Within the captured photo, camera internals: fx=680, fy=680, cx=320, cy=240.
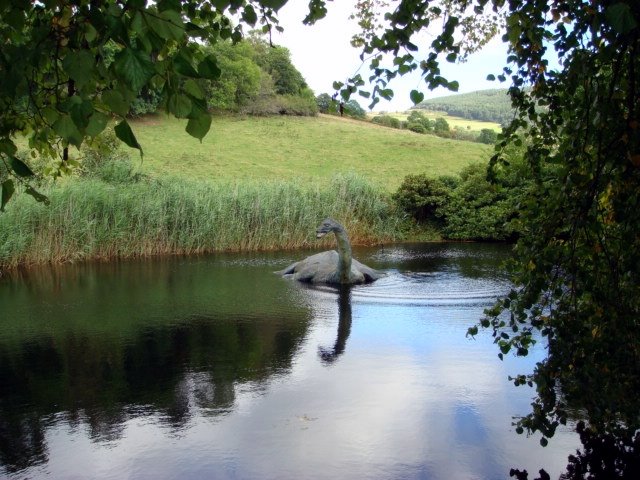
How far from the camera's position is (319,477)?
15.2ft

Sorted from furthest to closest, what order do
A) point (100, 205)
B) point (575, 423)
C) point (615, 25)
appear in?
1. point (100, 205)
2. point (575, 423)
3. point (615, 25)

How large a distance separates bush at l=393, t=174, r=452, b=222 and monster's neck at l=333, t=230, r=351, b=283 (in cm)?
893

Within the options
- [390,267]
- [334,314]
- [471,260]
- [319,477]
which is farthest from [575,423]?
[471,260]

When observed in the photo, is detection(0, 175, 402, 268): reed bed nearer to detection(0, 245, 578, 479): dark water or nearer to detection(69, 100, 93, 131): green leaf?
detection(0, 245, 578, 479): dark water

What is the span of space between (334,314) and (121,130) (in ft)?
25.6

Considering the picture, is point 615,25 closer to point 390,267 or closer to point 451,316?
point 451,316

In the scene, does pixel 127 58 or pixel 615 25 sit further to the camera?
pixel 615 25

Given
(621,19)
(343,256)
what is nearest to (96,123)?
(621,19)

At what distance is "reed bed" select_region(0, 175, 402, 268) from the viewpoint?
14.7 m

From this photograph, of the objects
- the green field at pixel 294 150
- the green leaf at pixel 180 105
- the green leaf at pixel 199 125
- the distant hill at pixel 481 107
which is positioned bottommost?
the green leaf at pixel 199 125

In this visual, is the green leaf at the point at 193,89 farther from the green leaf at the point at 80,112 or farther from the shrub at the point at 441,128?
the shrub at the point at 441,128

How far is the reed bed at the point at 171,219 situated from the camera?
14.7m

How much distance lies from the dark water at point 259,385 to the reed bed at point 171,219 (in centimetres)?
330

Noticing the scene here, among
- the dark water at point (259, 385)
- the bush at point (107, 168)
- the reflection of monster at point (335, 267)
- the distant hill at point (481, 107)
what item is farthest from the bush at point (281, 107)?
the dark water at point (259, 385)
